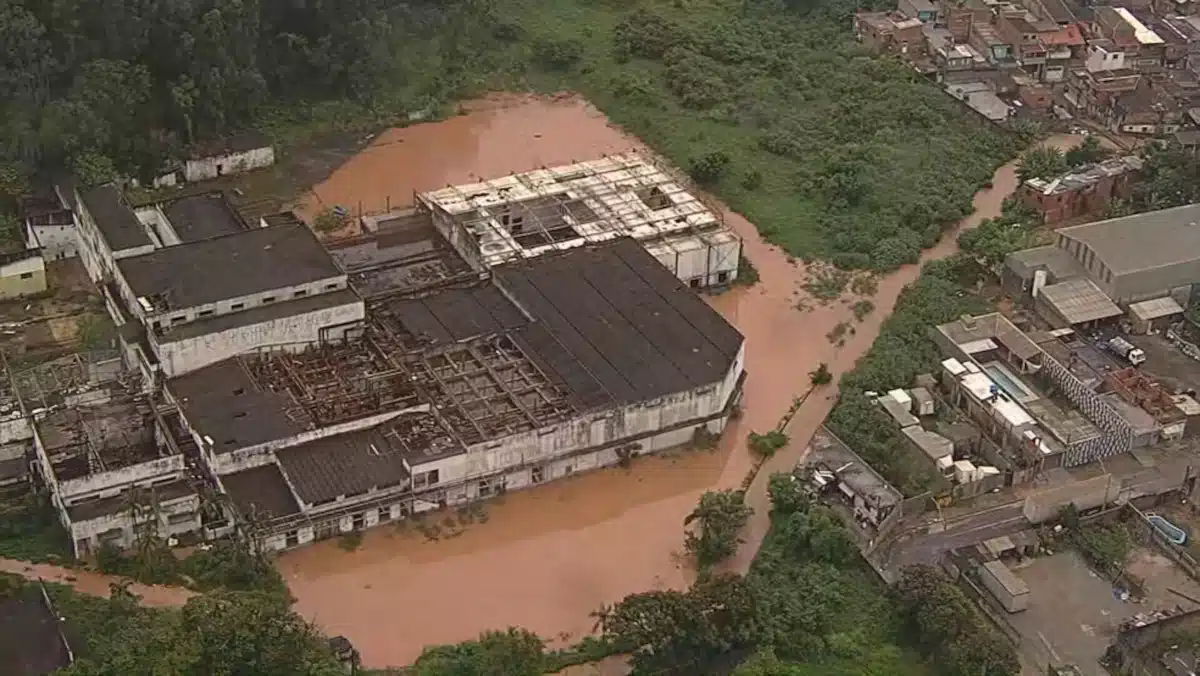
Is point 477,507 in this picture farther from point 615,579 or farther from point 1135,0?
point 1135,0

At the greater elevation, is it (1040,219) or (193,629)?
(193,629)

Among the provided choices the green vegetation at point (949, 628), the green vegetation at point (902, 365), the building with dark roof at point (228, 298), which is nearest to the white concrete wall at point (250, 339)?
the building with dark roof at point (228, 298)

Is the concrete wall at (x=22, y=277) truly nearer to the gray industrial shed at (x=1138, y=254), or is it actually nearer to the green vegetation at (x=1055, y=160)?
the gray industrial shed at (x=1138, y=254)

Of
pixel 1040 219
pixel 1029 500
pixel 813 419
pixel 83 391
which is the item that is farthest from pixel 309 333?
pixel 1040 219

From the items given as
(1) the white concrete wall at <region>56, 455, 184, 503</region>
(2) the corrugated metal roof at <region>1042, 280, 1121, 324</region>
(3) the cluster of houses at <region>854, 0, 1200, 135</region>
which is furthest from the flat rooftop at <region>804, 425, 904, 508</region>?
(3) the cluster of houses at <region>854, 0, 1200, 135</region>

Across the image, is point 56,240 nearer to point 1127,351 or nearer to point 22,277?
point 22,277

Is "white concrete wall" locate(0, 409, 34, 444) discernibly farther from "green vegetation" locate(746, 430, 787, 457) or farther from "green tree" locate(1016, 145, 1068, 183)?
"green tree" locate(1016, 145, 1068, 183)

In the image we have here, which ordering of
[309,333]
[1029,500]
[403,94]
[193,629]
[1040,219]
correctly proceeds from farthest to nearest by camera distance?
[403,94] → [1040,219] → [309,333] → [1029,500] → [193,629]
